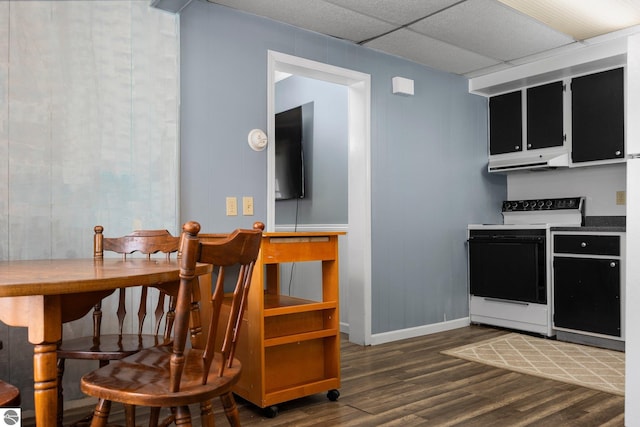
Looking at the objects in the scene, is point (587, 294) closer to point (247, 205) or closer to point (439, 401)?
point (439, 401)

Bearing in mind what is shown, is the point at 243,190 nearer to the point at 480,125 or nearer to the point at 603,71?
the point at 480,125

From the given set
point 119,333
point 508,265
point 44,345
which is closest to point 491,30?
point 508,265

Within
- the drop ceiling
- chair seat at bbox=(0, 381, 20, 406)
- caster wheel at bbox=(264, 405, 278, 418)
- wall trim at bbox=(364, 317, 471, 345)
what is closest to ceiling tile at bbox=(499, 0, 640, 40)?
the drop ceiling

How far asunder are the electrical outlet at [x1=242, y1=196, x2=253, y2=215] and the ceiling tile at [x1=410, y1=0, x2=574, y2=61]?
5.63ft

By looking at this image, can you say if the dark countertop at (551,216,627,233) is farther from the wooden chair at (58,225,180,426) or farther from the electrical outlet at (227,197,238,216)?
the wooden chair at (58,225,180,426)

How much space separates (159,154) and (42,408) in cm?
180

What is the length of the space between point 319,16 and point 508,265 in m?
2.68

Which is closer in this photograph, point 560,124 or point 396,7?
point 396,7

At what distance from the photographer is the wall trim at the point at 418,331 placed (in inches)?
161

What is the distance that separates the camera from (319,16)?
3.41 meters

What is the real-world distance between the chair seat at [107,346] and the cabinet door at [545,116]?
12.6 ft

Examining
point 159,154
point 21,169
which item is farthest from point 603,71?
point 21,169

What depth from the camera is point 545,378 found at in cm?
316

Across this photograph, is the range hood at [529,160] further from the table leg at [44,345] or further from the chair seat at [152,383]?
the table leg at [44,345]
